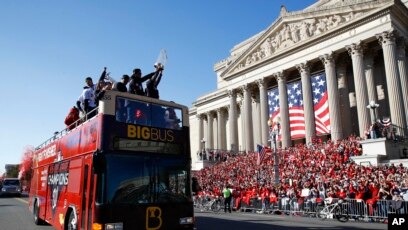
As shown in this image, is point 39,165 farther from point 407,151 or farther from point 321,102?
point 321,102

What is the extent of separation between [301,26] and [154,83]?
29.3 metres

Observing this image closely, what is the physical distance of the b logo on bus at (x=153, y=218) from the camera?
7125 mm

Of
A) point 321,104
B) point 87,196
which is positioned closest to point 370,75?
point 321,104

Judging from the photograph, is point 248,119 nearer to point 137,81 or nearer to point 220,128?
point 220,128

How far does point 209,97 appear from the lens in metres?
54.4

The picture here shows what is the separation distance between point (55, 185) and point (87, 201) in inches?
168

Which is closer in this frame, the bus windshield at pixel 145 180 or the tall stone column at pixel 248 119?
the bus windshield at pixel 145 180

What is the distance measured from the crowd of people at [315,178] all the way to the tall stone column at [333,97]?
6.02 ft

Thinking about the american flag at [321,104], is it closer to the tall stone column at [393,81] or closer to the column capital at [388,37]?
the tall stone column at [393,81]

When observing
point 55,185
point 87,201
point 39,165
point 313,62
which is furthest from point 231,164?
point 87,201

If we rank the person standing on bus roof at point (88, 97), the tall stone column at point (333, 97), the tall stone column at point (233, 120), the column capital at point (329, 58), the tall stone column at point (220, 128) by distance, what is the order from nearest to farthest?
the person standing on bus roof at point (88, 97) < the tall stone column at point (333, 97) < the column capital at point (329, 58) < the tall stone column at point (233, 120) < the tall stone column at point (220, 128)

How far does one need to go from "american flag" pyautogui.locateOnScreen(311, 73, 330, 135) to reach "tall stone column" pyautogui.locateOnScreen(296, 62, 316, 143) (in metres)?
0.40

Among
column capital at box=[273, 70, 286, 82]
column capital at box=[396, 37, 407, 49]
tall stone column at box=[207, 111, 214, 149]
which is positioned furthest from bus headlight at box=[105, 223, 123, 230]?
tall stone column at box=[207, 111, 214, 149]

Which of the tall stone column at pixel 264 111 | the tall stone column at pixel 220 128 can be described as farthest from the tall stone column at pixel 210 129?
the tall stone column at pixel 264 111
